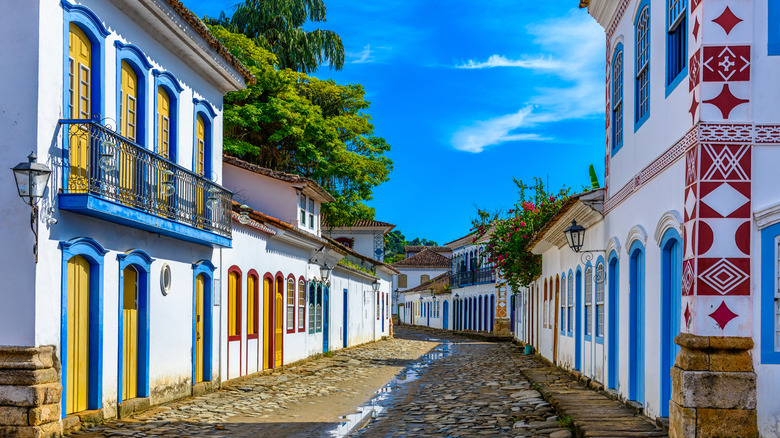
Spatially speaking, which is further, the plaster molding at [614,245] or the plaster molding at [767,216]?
the plaster molding at [614,245]

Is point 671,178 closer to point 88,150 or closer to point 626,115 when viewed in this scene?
point 626,115

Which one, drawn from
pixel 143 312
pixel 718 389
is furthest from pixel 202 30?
pixel 718 389

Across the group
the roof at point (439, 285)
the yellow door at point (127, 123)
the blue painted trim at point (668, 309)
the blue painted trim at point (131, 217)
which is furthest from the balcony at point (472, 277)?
the blue painted trim at point (668, 309)

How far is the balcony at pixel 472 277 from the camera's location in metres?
46.4

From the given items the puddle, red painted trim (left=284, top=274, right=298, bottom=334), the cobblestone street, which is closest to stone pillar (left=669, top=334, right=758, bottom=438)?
the cobblestone street

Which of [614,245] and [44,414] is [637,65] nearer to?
[614,245]

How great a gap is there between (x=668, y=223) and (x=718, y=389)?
7.27 ft

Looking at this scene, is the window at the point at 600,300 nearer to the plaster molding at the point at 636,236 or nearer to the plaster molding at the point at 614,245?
the plaster molding at the point at 614,245

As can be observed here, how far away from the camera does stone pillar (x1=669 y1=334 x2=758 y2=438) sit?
281 inches

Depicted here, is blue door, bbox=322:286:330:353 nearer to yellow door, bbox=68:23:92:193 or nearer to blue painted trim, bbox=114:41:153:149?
blue painted trim, bbox=114:41:153:149

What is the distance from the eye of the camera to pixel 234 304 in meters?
16.3

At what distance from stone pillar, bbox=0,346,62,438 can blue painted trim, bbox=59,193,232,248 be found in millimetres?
1695

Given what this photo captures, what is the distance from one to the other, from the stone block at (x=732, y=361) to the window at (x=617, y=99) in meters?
5.58

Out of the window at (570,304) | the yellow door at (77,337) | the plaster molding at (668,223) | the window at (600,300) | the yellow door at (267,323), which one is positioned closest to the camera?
the plaster molding at (668,223)
